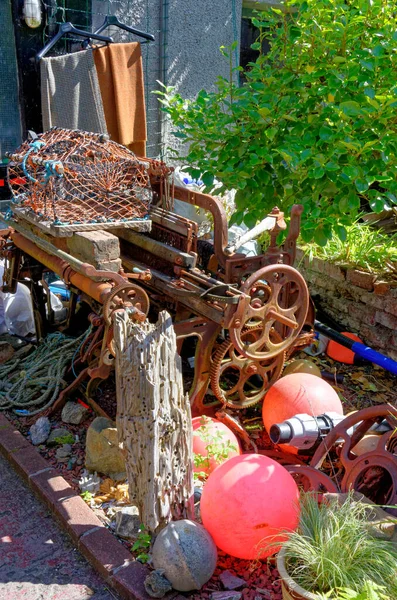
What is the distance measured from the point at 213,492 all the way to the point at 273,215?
2.34m

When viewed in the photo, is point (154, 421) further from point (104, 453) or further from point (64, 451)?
point (64, 451)

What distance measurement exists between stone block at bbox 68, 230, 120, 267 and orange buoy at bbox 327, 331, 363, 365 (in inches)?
106

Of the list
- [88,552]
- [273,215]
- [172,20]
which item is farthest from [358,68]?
[172,20]

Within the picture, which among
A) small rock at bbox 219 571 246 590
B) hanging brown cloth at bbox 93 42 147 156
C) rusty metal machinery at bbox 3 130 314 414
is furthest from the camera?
hanging brown cloth at bbox 93 42 147 156

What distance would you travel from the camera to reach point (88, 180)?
190 inches

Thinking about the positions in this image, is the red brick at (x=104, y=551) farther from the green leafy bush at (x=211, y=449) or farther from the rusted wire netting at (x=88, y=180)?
the rusted wire netting at (x=88, y=180)

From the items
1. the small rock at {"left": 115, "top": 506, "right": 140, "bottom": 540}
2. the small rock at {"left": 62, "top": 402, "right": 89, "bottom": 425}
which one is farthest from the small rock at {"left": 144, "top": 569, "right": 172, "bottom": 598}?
the small rock at {"left": 62, "top": 402, "right": 89, "bottom": 425}

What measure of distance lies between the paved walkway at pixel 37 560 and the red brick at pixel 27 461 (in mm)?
159

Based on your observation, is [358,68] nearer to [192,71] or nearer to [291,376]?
[291,376]

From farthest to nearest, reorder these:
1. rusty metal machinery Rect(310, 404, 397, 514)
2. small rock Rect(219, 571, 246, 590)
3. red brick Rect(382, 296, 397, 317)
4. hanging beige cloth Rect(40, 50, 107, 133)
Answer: hanging beige cloth Rect(40, 50, 107, 133), red brick Rect(382, 296, 397, 317), rusty metal machinery Rect(310, 404, 397, 514), small rock Rect(219, 571, 246, 590)

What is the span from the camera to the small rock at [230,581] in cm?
316

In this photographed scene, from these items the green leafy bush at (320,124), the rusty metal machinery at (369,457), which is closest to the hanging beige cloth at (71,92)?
the green leafy bush at (320,124)

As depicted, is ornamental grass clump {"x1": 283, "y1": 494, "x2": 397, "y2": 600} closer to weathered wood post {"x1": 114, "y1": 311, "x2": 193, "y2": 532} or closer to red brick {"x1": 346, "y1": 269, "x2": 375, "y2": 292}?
weathered wood post {"x1": 114, "y1": 311, "x2": 193, "y2": 532}

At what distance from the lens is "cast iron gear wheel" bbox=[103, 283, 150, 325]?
3836 mm
